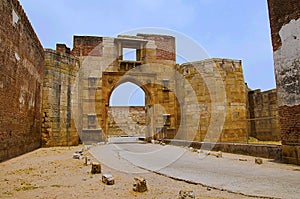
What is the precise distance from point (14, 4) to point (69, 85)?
5.70 m

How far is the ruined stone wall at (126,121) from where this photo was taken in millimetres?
27031

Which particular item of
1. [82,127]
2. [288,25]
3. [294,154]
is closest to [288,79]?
[288,25]

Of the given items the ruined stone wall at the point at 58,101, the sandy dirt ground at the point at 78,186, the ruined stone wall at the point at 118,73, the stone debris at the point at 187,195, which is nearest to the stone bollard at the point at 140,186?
the sandy dirt ground at the point at 78,186

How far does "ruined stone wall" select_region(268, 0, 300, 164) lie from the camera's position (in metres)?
6.81

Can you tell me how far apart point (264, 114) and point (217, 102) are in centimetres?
387

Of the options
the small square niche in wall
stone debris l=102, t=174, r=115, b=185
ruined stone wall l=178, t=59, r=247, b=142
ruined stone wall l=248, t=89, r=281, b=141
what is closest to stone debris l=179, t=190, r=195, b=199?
stone debris l=102, t=174, r=115, b=185

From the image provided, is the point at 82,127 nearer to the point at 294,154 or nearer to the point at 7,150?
the point at 7,150

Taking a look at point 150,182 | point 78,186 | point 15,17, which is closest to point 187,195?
point 150,182

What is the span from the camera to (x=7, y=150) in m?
7.43

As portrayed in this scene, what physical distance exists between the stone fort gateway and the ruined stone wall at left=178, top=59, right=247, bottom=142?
5cm

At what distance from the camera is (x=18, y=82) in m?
8.29

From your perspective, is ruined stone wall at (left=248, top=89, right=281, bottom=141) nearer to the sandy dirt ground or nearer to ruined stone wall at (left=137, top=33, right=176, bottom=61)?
ruined stone wall at (left=137, top=33, right=176, bottom=61)

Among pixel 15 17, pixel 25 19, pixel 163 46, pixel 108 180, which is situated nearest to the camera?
pixel 108 180

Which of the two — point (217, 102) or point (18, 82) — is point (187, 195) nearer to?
point (18, 82)
